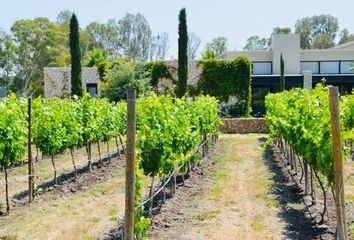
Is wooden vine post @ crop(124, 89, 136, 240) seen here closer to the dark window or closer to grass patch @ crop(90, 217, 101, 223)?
grass patch @ crop(90, 217, 101, 223)

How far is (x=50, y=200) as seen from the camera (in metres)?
11.2

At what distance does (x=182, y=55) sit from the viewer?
3212cm

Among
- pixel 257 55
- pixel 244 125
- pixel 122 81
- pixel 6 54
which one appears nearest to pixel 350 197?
pixel 244 125

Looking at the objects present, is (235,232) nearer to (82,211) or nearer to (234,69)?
(82,211)

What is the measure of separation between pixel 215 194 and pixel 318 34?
250 ft

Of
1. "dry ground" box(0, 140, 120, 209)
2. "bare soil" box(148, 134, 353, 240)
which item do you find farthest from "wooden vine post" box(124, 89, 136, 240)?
"dry ground" box(0, 140, 120, 209)

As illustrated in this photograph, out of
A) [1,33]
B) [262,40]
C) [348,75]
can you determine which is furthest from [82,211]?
[262,40]

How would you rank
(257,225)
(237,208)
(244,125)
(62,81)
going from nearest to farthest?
(257,225), (237,208), (244,125), (62,81)

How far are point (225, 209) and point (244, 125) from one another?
19225mm

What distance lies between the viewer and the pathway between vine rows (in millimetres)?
8547

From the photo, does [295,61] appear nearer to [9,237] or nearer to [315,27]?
[9,237]

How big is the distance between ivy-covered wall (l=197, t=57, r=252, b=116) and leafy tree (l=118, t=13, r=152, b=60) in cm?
4182

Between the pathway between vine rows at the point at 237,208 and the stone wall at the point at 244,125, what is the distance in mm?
13286

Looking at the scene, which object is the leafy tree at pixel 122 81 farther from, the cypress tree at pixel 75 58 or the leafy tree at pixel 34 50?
the leafy tree at pixel 34 50
